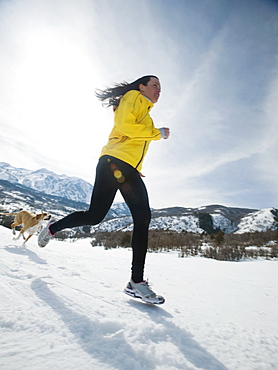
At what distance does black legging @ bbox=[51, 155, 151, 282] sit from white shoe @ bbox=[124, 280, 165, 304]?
10 cm

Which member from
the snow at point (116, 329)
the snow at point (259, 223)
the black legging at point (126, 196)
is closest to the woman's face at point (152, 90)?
the black legging at point (126, 196)

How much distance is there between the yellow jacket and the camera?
5.72ft

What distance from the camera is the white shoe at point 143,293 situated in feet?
4.75

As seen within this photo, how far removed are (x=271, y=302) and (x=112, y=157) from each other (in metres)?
2.16

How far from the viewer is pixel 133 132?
173cm

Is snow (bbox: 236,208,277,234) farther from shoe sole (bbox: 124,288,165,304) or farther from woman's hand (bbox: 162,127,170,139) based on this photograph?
shoe sole (bbox: 124,288,165,304)

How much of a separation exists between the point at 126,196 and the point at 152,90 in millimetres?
1186

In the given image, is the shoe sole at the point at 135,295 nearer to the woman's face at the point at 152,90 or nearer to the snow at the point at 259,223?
the woman's face at the point at 152,90

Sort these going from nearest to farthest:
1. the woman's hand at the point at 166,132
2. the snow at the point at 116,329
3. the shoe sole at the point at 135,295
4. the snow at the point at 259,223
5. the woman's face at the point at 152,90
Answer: the snow at the point at 116,329
the shoe sole at the point at 135,295
the woman's hand at the point at 166,132
the woman's face at the point at 152,90
the snow at the point at 259,223

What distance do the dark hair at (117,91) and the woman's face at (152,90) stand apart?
0.16ft

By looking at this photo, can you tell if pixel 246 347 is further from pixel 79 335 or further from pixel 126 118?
pixel 126 118

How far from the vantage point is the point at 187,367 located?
0.77 m

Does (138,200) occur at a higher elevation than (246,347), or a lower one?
higher

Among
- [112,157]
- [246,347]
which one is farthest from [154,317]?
[112,157]
